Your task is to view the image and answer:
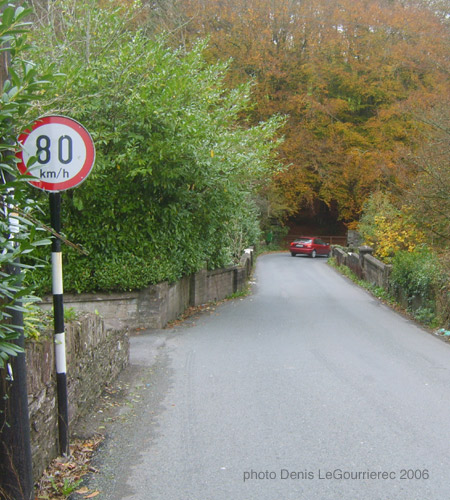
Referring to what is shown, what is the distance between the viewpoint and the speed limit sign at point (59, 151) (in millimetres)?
4281

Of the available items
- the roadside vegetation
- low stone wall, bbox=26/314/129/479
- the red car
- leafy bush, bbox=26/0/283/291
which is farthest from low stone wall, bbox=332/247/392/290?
low stone wall, bbox=26/314/129/479

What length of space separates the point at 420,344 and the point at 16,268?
8732 mm

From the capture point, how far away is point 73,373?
16.4 ft

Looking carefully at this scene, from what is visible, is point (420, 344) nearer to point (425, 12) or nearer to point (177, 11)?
point (177, 11)

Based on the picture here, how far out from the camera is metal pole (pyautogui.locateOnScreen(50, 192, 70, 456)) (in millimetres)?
4355

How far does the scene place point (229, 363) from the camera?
8070 mm

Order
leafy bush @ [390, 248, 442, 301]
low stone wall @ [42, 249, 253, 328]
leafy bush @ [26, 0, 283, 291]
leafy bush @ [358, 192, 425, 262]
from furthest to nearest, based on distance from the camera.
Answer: leafy bush @ [358, 192, 425, 262]
leafy bush @ [390, 248, 442, 301]
low stone wall @ [42, 249, 253, 328]
leafy bush @ [26, 0, 283, 291]

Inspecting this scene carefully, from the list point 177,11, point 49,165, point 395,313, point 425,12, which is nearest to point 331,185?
point 425,12

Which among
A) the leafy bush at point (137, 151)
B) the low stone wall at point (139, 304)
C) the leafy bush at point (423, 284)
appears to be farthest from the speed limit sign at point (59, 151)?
the leafy bush at point (423, 284)

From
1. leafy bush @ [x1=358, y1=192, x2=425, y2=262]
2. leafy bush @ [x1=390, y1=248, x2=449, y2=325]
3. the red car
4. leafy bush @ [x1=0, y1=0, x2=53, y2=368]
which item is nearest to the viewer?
leafy bush @ [x1=0, y1=0, x2=53, y2=368]

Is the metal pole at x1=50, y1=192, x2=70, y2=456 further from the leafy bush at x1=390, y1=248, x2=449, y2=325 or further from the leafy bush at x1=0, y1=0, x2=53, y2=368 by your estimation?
the leafy bush at x1=390, y1=248, x2=449, y2=325

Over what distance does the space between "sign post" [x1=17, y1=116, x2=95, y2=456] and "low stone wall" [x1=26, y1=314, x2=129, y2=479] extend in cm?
7

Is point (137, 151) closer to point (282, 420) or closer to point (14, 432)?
point (282, 420)

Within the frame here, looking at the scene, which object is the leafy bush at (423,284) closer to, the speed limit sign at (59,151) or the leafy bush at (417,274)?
the leafy bush at (417,274)
